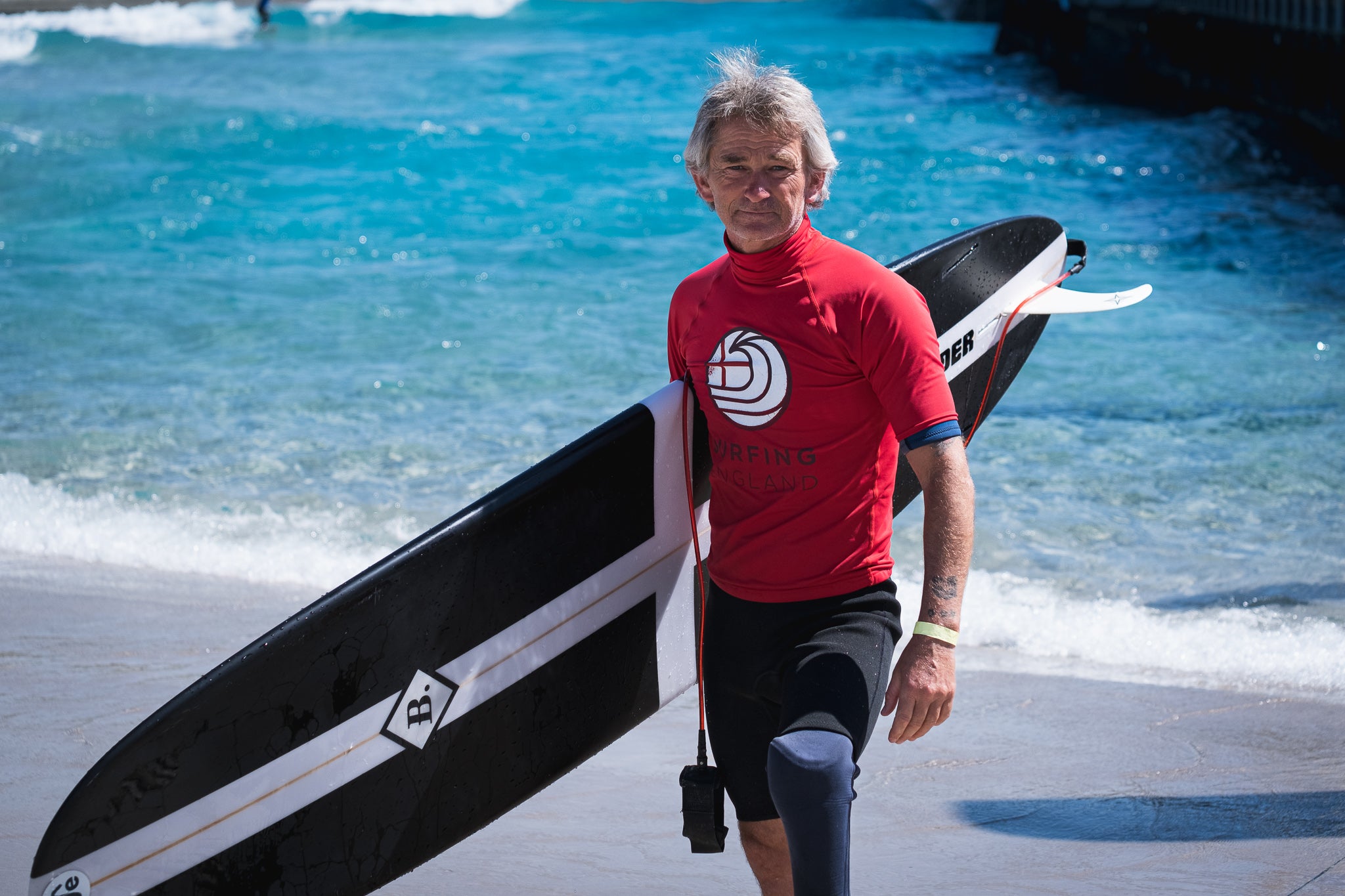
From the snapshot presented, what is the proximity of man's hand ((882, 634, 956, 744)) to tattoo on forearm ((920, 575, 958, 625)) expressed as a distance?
0.03 meters

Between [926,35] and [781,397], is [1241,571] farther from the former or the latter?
[926,35]

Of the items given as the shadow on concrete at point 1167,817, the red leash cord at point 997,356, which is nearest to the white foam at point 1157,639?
the shadow on concrete at point 1167,817

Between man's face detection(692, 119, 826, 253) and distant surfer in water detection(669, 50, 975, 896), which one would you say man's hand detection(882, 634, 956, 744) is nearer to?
distant surfer in water detection(669, 50, 975, 896)

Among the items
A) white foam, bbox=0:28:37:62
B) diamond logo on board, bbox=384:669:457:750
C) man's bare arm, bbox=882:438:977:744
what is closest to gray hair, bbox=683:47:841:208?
man's bare arm, bbox=882:438:977:744

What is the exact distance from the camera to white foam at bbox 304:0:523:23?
35469 mm

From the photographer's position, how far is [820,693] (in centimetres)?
184

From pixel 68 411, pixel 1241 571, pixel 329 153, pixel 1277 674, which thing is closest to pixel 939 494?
pixel 1277 674

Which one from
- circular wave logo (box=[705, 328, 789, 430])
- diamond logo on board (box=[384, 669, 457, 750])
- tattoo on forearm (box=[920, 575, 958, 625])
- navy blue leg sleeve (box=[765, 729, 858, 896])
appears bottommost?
diamond logo on board (box=[384, 669, 457, 750])

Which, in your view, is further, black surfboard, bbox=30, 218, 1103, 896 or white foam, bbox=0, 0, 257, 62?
white foam, bbox=0, 0, 257, 62

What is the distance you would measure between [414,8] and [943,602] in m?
37.7

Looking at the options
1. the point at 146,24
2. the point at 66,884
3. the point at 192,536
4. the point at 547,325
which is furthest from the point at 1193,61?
the point at 146,24

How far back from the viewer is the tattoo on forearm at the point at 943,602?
1819 mm

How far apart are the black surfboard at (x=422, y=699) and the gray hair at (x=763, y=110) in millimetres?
550

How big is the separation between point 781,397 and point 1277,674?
246cm
